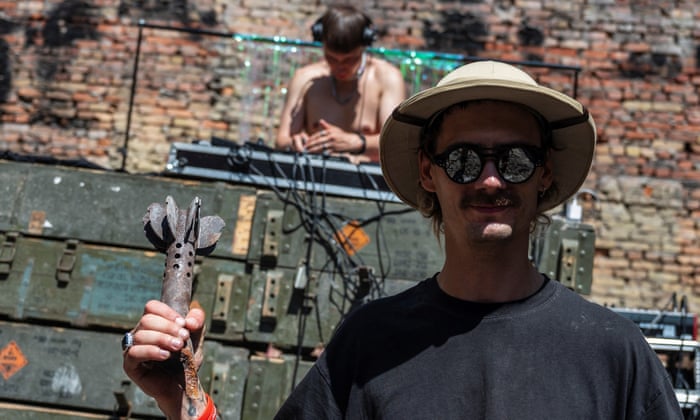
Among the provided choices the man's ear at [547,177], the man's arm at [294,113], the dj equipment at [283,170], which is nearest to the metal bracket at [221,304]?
the dj equipment at [283,170]

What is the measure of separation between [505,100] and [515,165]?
170 millimetres

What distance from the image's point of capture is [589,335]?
1827 mm

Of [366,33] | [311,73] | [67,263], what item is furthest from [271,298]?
[311,73]

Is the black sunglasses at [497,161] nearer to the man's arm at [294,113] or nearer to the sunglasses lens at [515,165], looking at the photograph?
the sunglasses lens at [515,165]

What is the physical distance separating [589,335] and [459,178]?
0.43 m

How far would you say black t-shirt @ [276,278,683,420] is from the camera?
1.76m

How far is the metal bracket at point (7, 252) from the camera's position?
4.43 metres

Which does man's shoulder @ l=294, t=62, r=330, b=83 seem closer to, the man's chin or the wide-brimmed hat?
the wide-brimmed hat

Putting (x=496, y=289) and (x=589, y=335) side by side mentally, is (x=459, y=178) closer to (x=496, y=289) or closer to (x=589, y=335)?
(x=496, y=289)

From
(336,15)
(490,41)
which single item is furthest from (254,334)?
(490,41)

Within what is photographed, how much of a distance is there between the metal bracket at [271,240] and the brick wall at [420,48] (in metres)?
3.17

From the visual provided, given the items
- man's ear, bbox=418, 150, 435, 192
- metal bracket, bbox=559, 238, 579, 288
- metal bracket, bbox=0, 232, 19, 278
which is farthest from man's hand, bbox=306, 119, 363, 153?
man's ear, bbox=418, 150, 435, 192

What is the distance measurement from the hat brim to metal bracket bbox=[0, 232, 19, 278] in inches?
107

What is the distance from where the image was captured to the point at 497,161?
194 cm
